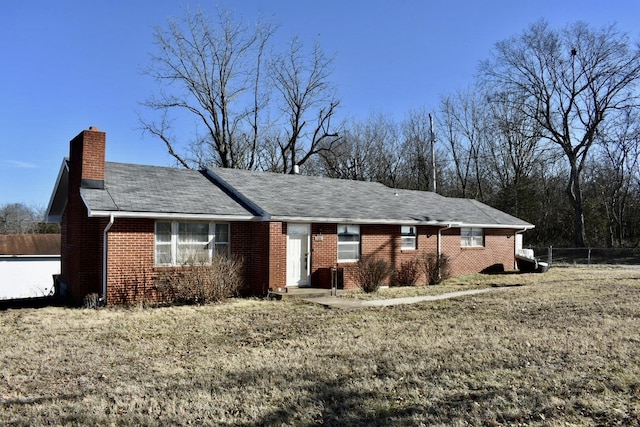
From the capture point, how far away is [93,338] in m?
9.73

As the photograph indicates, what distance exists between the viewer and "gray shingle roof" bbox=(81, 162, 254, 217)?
14141 mm

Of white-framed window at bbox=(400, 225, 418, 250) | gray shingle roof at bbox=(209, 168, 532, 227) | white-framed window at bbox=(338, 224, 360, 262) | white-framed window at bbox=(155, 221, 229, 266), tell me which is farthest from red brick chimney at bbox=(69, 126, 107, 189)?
white-framed window at bbox=(400, 225, 418, 250)

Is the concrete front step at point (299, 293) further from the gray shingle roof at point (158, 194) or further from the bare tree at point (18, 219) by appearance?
the bare tree at point (18, 219)

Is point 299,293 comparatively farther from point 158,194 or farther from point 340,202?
point 340,202

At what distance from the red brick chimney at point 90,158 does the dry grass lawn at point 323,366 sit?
13.3 feet

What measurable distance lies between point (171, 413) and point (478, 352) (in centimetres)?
486

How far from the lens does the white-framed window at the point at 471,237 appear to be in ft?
76.6

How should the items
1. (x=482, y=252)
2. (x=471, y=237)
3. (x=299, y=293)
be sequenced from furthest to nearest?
(x=482, y=252), (x=471, y=237), (x=299, y=293)

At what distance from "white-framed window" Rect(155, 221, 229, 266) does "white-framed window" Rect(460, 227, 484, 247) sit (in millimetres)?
11993

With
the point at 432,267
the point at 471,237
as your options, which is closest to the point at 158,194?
the point at 432,267

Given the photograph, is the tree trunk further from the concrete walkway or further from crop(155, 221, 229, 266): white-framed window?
crop(155, 221, 229, 266): white-framed window

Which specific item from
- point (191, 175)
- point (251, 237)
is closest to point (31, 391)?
point (251, 237)

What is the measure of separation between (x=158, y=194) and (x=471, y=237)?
1461 centimetres

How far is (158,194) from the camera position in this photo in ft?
51.6
